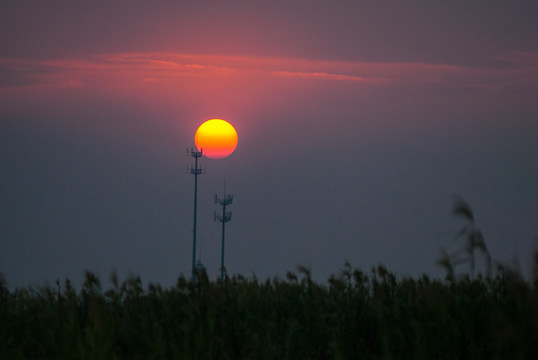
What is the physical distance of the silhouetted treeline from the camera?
594 cm

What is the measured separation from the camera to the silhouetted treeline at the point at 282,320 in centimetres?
594

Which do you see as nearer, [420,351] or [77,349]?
[420,351]

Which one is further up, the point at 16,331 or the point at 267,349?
the point at 16,331

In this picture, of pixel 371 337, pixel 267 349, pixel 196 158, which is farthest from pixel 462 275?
pixel 196 158

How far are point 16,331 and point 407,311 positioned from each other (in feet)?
15.9

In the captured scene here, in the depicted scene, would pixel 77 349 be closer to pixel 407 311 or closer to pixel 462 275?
pixel 407 311

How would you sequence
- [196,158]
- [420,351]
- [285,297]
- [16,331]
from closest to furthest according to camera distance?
[420,351] < [16,331] < [285,297] < [196,158]

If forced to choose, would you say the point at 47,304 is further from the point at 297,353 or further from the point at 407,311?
the point at 407,311

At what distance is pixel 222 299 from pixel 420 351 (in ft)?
9.89

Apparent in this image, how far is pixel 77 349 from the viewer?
6.27 meters

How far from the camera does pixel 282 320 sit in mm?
7094

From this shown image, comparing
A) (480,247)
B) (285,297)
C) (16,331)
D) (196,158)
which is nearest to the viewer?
(480,247)

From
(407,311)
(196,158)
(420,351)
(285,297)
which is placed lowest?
(420,351)

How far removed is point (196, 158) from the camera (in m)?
56.8
